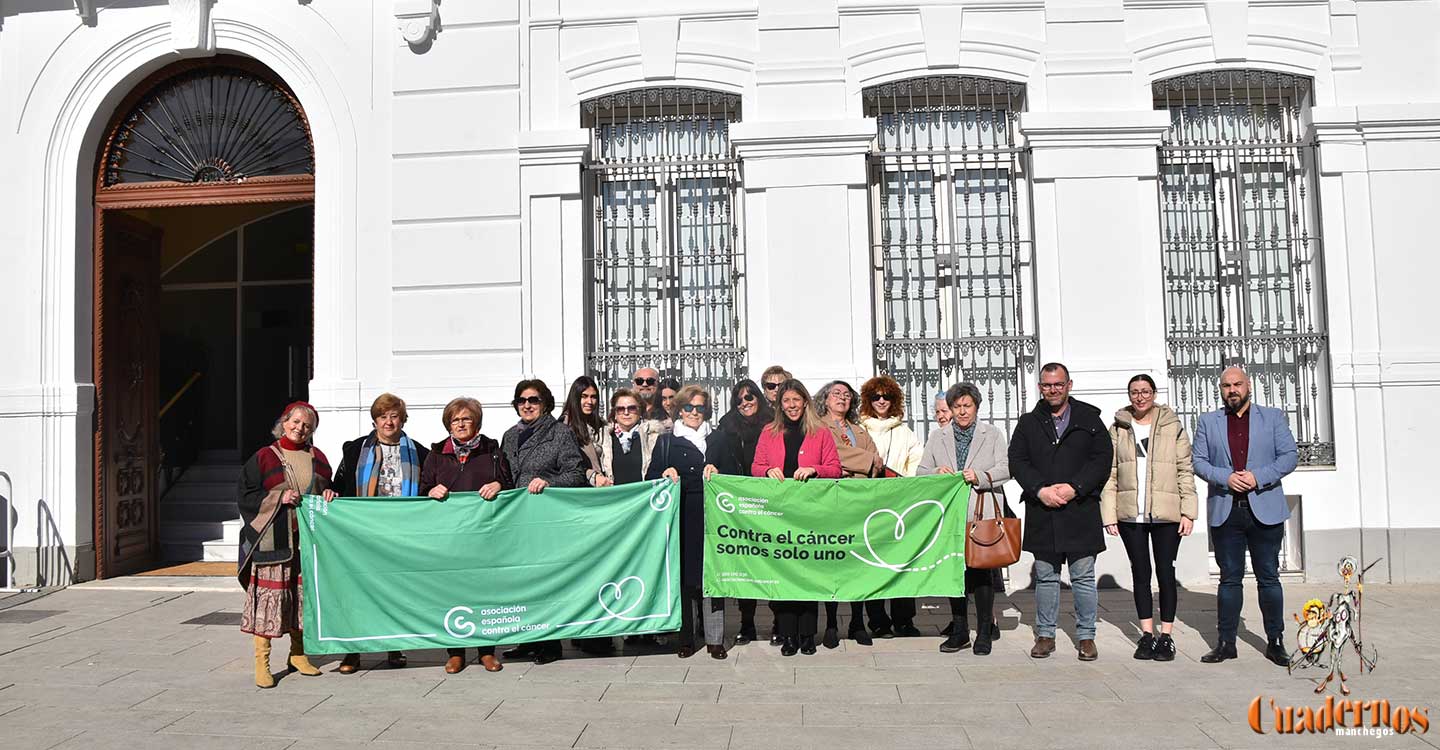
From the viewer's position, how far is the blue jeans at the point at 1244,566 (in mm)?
6391

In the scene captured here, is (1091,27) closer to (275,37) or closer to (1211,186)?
(1211,186)

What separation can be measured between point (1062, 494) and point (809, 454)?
1602 mm

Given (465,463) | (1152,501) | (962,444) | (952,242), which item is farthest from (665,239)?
(1152,501)

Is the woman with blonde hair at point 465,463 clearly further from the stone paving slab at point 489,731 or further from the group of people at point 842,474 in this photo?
the stone paving slab at point 489,731

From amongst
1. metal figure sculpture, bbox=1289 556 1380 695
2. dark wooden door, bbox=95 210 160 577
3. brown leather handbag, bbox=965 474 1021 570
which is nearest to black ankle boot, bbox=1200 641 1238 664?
metal figure sculpture, bbox=1289 556 1380 695

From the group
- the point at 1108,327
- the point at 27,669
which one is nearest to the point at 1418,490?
the point at 1108,327

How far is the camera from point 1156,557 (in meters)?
6.69

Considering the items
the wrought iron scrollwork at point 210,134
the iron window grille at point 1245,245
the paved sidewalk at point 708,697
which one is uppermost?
the wrought iron scrollwork at point 210,134

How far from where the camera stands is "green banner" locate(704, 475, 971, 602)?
6859mm

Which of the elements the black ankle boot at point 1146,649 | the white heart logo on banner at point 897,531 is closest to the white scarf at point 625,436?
the white heart logo on banner at point 897,531

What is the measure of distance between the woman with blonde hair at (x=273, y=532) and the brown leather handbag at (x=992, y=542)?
13.6 feet

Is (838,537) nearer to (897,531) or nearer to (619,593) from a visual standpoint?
(897,531)

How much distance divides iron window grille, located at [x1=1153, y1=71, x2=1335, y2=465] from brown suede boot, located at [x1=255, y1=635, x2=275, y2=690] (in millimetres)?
7698

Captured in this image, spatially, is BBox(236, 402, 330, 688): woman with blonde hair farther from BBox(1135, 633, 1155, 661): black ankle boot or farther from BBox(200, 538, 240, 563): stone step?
BBox(200, 538, 240, 563): stone step
